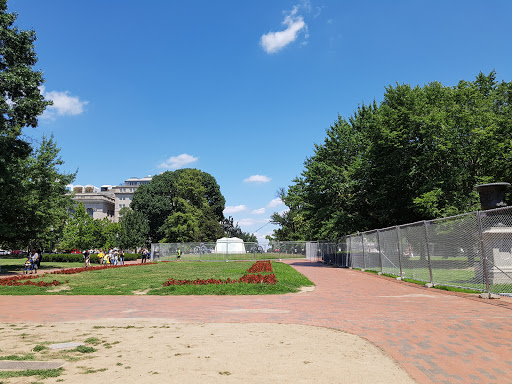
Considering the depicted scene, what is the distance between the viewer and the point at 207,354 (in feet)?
17.9

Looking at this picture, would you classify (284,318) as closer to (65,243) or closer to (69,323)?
(69,323)

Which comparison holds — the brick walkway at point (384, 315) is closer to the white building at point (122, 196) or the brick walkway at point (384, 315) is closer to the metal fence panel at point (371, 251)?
the metal fence panel at point (371, 251)

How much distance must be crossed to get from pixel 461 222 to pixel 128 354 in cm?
1131

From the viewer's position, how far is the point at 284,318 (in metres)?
8.55

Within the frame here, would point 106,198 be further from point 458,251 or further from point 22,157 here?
point 458,251

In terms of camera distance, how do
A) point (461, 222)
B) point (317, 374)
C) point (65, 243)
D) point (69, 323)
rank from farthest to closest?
point (65, 243)
point (461, 222)
point (69, 323)
point (317, 374)

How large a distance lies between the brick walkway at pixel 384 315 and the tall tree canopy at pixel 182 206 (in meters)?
55.2

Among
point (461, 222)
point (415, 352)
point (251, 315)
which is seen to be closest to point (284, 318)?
point (251, 315)

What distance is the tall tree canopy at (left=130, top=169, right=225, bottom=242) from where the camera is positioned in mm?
68625

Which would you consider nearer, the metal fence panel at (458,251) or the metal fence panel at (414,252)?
the metal fence panel at (458,251)

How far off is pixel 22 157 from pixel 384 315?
72.9 feet

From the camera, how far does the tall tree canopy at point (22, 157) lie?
65.7 ft

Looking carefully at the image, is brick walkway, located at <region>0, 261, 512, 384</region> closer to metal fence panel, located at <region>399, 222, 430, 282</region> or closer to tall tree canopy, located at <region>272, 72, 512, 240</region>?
metal fence panel, located at <region>399, 222, 430, 282</region>

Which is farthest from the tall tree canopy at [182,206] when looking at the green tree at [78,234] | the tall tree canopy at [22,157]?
the tall tree canopy at [22,157]
